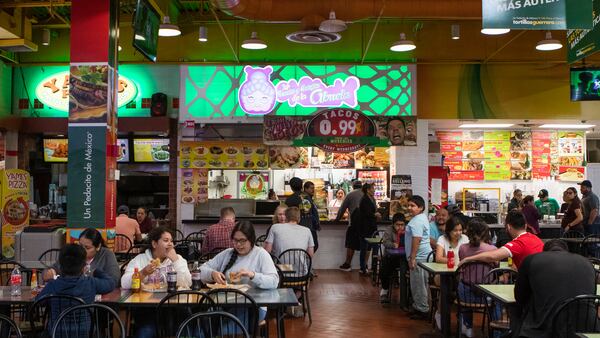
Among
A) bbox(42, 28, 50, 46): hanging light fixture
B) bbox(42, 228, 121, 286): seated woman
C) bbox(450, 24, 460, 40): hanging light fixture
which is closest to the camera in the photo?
bbox(42, 228, 121, 286): seated woman

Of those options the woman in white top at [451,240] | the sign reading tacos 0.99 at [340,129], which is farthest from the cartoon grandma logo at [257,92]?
the woman in white top at [451,240]

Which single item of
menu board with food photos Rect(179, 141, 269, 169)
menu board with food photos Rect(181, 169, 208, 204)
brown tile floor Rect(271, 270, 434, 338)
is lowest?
brown tile floor Rect(271, 270, 434, 338)

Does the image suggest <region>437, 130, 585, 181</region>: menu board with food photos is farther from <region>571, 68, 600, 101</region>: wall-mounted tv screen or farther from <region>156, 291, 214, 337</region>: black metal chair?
<region>156, 291, 214, 337</region>: black metal chair

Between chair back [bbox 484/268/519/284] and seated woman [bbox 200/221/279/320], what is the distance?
208cm

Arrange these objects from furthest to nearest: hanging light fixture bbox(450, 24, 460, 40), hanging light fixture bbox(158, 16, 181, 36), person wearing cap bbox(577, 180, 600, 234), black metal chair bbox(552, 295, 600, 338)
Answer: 1. hanging light fixture bbox(450, 24, 460, 40)
2. person wearing cap bbox(577, 180, 600, 234)
3. hanging light fixture bbox(158, 16, 181, 36)
4. black metal chair bbox(552, 295, 600, 338)

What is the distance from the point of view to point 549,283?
4.68 metres

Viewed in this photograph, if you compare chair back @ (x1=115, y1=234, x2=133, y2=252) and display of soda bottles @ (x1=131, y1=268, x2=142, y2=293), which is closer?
display of soda bottles @ (x1=131, y1=268, x2=142, y2=293)

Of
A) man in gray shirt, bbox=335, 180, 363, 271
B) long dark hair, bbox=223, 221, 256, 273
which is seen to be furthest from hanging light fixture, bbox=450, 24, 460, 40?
long dark hair, bbox=223, 221, 256, 273

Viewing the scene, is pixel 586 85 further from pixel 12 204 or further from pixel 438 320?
pixel 12 204

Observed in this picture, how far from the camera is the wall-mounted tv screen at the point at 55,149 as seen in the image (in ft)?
44.5

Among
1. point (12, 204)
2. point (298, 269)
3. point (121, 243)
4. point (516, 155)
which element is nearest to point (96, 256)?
point (298, 269)

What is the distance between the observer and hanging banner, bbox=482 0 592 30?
6.73 metres

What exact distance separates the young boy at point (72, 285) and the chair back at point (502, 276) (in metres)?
3.51

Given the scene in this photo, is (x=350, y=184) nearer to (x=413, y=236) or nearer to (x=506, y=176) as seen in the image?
(x=506, y=176)
